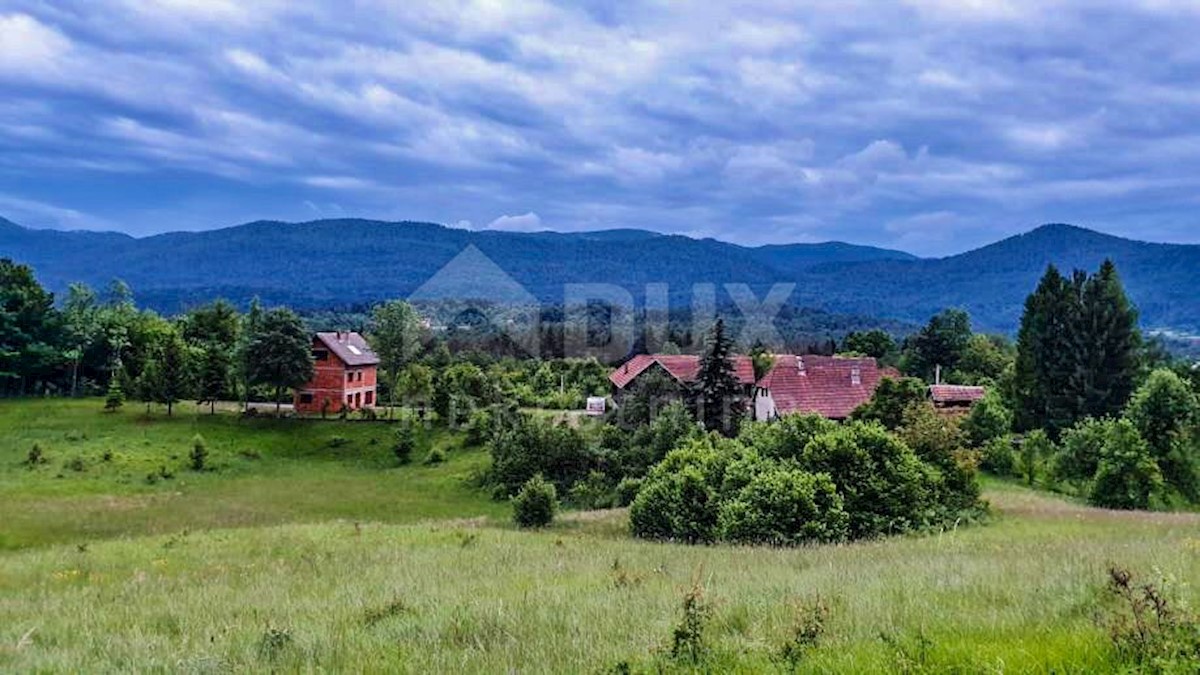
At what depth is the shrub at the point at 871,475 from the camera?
21.9 meters

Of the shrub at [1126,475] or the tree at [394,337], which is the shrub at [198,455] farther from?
the shrub at [1126,475]

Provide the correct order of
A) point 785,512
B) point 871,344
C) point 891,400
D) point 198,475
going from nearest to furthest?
point 785,512 → point 891,400 → point 198,475 → point 871,344

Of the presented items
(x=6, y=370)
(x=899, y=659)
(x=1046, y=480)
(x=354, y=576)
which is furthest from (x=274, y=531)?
Result: (x=6, y=370)

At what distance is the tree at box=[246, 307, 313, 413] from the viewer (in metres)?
55.3

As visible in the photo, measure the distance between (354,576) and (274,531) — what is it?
444 inches

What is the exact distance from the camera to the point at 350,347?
209 ft

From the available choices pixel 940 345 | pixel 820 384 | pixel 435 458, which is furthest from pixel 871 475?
pixel 940 345

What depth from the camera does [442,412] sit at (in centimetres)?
5534

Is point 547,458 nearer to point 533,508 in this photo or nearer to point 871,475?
point 533,508

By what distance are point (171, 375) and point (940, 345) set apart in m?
70.6

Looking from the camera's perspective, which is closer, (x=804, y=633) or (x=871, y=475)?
(x=804, y=633)

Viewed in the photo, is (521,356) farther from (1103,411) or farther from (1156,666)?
(1156,666)

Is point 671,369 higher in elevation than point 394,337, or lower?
lower

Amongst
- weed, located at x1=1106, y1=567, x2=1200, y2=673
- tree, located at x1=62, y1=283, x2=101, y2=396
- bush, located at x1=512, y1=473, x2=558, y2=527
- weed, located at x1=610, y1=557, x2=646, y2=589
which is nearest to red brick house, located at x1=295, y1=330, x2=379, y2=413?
tree, located at x1=62, y1=283, x2=101, y2=396
